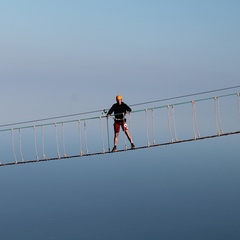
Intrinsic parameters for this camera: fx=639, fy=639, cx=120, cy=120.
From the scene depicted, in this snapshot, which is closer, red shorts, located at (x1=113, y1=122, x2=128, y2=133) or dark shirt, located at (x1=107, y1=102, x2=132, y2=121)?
dark shirt, located at (x1=107, y1=102, x2=132, y2=121)

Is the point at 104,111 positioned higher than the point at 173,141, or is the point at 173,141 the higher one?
the point at 104,111

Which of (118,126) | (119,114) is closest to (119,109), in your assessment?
(119,114)

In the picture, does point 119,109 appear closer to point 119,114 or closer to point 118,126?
point 119,114

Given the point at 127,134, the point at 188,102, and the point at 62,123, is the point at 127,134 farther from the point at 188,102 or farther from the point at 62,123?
the point at 188,102

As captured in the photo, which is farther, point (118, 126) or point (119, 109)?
point (118, 126)

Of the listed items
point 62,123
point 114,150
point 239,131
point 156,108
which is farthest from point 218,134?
point 62,123

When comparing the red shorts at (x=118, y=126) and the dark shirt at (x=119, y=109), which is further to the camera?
the red shorts at (x=118, y=126)

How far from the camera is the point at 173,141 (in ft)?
52.6

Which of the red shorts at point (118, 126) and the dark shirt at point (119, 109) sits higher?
the dark shirt at point (119, 109)

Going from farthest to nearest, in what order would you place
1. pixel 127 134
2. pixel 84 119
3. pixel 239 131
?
1. pixel 127 134
2. pixel 84 119
3. pixel 239 131

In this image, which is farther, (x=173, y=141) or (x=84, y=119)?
(x=84, y=119)

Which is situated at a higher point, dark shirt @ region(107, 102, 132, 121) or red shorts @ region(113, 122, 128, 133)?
dark shirt @ region(107, 102, 132, 121)

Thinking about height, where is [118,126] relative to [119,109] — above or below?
below

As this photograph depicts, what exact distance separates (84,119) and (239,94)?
4207 mm
